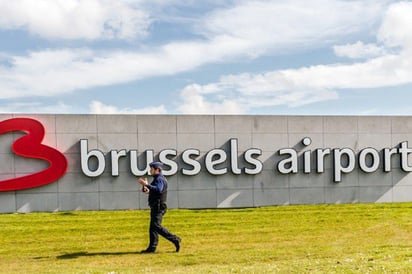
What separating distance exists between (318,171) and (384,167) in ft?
8.82

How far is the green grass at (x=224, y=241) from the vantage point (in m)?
9.11

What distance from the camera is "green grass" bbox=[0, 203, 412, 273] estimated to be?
9109 mm

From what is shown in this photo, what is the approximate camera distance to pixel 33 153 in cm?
1716

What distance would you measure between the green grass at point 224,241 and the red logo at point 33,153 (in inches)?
40.6

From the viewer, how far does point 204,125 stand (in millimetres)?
18656

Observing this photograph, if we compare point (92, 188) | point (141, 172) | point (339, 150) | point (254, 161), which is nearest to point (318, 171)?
point (339, 150)

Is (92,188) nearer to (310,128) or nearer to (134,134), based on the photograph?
(134,134)

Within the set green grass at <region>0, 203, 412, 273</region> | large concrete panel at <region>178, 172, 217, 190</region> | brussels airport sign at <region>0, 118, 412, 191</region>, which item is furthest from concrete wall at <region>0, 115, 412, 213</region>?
green grass at <region>0, 203, 412, 273</region>

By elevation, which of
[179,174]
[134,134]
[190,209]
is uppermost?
[134,134]

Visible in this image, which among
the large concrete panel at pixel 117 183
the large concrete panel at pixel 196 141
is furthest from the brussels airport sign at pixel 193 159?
Result: the large concrete panel at pixel 117 183

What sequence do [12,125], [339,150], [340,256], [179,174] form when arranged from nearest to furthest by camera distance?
[340,256] < [12,125] < [179,174] < [339,150]

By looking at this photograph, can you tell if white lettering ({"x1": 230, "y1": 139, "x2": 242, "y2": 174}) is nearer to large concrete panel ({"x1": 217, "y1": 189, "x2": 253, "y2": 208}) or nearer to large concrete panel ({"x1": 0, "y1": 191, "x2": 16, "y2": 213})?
large concrete panel ({"x1": 217, "y1": 189, "x2": 253, "y2": 208})

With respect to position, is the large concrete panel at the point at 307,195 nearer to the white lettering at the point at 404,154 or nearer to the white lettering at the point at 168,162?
the white lettering at the point at 404,154

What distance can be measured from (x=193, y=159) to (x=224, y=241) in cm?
576
